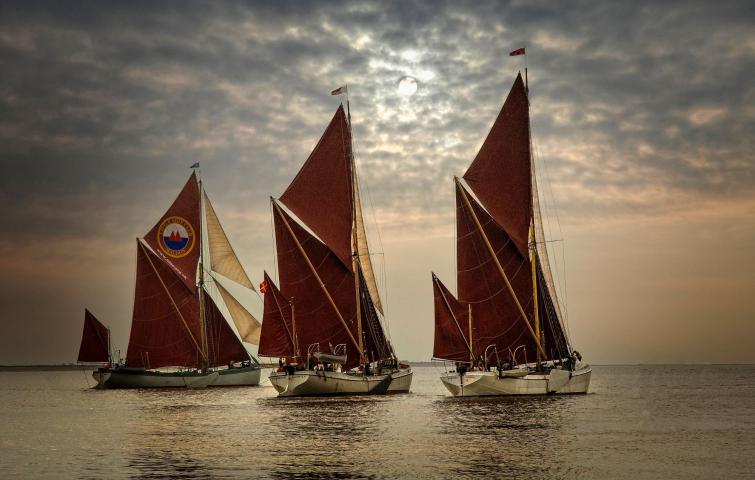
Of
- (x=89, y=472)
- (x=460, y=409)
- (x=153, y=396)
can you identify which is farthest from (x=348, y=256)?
(x=89, y=472)

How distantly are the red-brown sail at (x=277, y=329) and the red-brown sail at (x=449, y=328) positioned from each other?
11.9 meters

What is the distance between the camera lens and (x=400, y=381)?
82312mm

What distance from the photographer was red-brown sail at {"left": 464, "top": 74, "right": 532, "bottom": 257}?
233ft

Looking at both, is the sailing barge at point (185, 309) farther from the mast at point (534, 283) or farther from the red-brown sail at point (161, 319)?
the mast at point (534, 283)

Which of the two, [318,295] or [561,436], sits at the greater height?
[318,295]

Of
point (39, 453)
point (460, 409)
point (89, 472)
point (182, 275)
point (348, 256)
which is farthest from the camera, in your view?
point (182, 275)

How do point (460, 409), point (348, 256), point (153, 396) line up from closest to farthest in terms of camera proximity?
point (460, 409) → point (348, 256) → point (153, 396)

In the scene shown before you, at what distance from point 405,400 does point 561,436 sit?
32.2 m

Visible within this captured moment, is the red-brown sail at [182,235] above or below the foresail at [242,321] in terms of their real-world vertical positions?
above

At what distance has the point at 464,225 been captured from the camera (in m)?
70.4

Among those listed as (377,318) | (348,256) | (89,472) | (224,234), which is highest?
(224,234)

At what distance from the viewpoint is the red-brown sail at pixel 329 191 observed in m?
75.7

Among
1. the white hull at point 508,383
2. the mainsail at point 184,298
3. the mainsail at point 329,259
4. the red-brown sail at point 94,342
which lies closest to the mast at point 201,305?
the mainsail at point 184,298

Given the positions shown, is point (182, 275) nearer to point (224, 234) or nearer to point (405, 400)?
point (224, 234)
